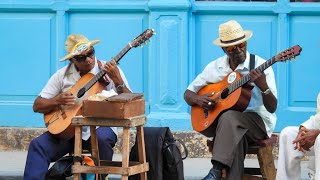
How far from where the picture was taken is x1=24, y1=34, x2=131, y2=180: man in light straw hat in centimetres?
797

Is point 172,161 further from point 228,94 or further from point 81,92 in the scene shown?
point 81,92

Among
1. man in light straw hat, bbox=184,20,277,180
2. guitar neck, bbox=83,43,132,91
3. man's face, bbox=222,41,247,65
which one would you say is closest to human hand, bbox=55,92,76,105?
guitar neck, bbox=83,43,132,91

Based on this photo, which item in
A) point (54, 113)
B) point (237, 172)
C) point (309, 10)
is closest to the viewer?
point (237, 172)

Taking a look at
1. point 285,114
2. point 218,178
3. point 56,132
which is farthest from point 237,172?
point 285,114

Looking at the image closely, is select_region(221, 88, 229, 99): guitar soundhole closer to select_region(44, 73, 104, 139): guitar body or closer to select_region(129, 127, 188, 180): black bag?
select_region(129, 127, 188, 180): black bag

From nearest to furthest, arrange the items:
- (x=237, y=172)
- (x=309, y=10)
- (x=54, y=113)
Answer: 1. (x=237, y=172)
2. (x=54, y=113)
3. (x=309, y=10)

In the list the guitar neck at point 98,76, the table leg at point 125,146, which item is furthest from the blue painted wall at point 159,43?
the table leg at point 125,146

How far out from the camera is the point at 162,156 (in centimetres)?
804

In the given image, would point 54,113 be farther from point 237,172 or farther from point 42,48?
point 42,48

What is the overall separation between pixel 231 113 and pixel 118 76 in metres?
0.94

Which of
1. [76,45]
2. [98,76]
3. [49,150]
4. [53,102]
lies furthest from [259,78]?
[49,150]

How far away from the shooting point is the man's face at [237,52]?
7871 mm

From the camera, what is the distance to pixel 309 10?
9.61 metres

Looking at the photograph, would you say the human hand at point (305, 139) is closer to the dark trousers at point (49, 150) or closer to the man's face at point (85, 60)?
the dark trousers at point (49, 150)
